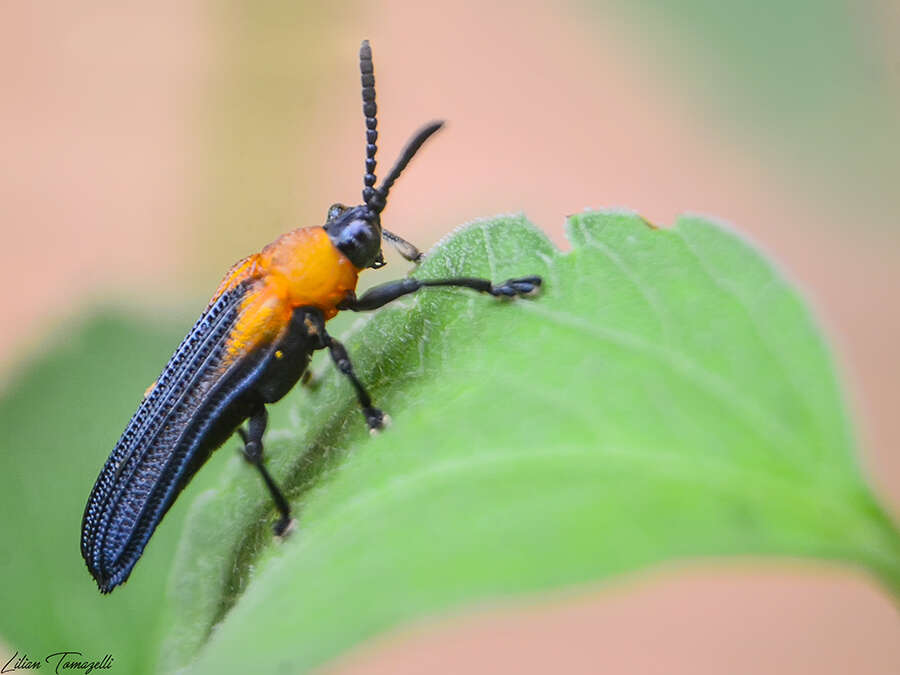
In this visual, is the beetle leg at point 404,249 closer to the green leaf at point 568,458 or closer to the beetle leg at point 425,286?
the beetle leg at point 425,286

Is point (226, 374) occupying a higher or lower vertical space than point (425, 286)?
lower

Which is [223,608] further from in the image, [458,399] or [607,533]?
[607,533]

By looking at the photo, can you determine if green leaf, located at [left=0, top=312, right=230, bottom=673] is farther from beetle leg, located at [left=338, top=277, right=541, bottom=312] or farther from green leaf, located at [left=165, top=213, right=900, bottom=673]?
beetle leg, located at [left=338, top=277, right=541, bottom=312]

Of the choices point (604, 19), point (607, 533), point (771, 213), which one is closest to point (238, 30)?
point (604, 19)

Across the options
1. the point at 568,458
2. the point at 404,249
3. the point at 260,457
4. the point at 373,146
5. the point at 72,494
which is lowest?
the point at 72,494

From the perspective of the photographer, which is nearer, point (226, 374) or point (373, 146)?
point (226, 374)

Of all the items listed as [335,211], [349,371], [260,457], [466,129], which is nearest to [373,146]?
[335,211]

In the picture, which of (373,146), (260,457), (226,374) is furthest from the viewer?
(373,146)

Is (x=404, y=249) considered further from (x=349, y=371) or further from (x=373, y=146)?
(x=349, y=371)
